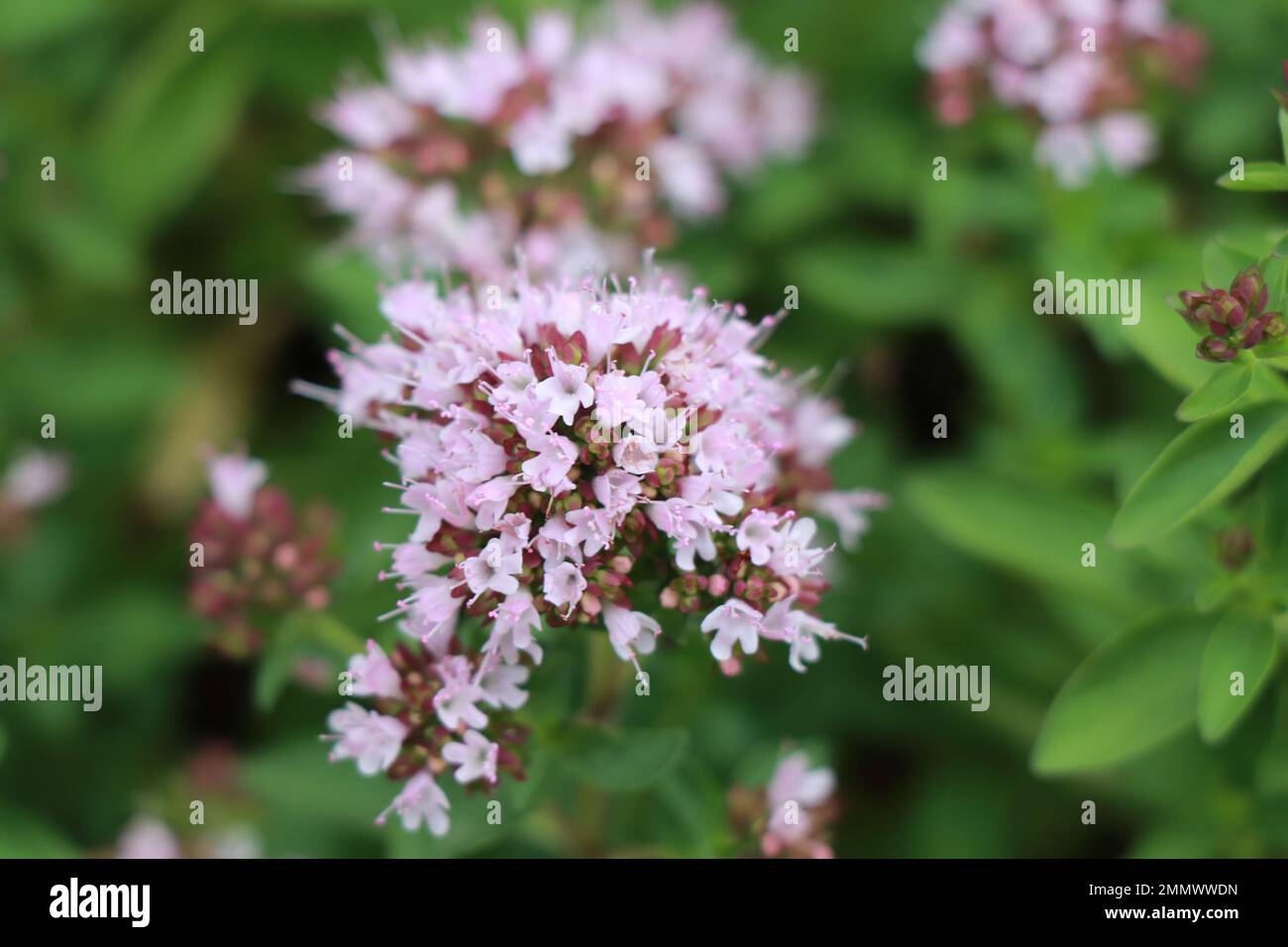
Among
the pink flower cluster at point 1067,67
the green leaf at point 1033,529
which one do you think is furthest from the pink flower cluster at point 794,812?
the pink flower cluster at point 1067,67

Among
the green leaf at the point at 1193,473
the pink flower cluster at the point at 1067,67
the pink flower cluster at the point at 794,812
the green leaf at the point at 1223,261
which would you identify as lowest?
the pink flower cluster at the point at 794,812

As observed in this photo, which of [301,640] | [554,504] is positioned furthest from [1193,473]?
[301,640]

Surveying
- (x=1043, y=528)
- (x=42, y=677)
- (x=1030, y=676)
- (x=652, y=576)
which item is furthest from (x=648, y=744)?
(x=42, y=677)

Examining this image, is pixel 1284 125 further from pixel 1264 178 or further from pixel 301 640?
pixel 301 640

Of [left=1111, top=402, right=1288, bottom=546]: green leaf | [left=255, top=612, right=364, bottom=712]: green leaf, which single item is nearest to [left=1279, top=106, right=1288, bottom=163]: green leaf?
A: [left=1111, top=402, right=1288, bottom=546]: green leaf

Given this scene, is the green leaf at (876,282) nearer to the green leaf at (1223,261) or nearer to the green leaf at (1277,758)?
the green leaf at (1223,261)

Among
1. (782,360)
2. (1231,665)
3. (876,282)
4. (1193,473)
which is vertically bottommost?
(1231,665)
